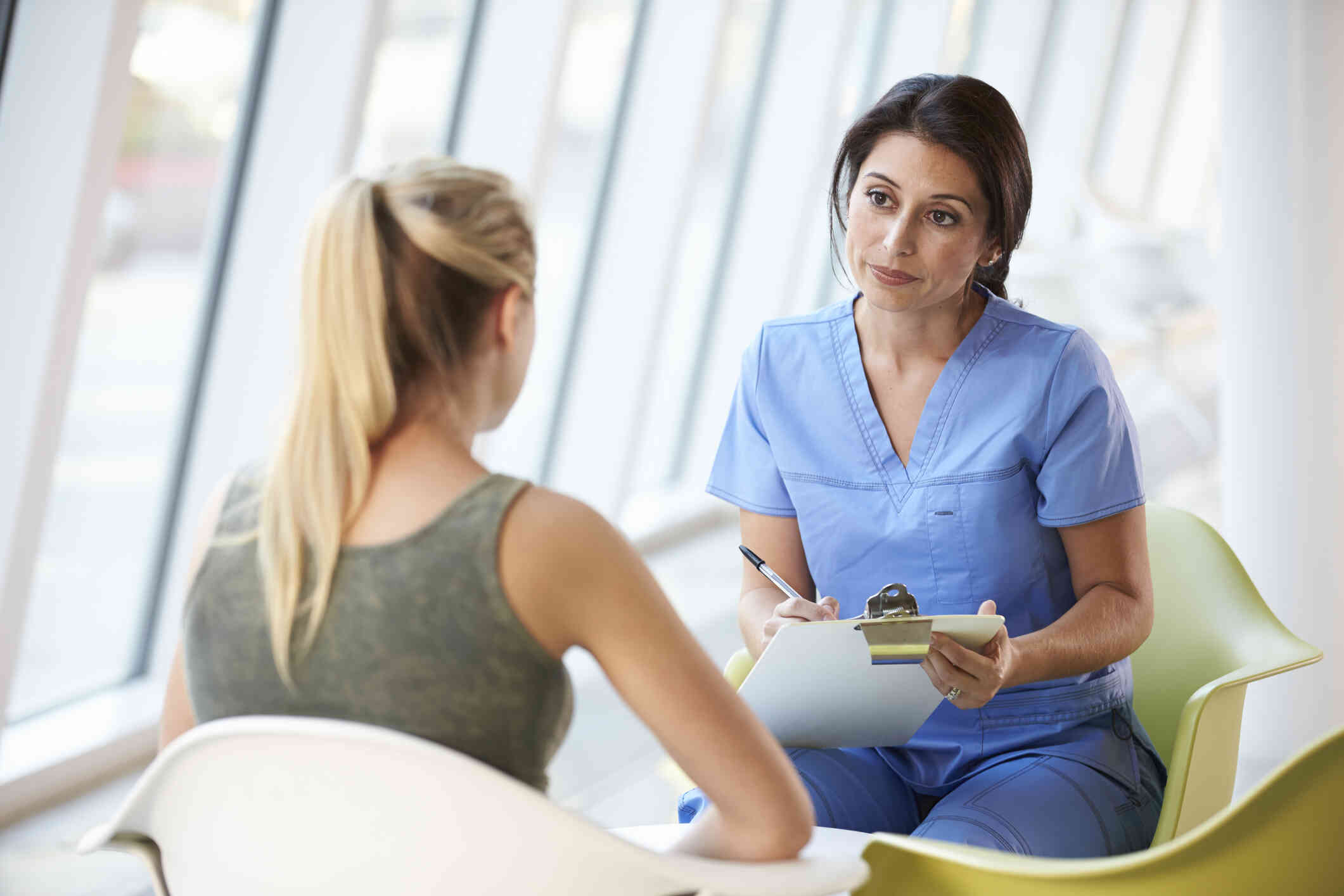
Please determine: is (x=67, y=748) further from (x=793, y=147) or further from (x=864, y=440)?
(x=793, y=147)

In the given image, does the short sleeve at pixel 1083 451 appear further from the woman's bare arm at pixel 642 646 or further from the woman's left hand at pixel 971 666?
the woman's bare arm at pixel 642 646

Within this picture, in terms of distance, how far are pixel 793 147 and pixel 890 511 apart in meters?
3.79

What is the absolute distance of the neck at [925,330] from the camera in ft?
5.50

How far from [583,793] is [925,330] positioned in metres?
1.58

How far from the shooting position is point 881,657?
4.26ft

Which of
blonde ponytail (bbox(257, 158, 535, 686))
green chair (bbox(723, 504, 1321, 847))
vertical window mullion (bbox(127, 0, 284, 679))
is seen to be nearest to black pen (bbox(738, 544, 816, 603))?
green chair (bbox(723, 504, 1321, 847))

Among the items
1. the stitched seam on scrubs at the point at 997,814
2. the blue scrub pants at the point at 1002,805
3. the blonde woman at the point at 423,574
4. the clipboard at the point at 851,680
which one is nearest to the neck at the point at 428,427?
the blonde woman at the point at 423,574

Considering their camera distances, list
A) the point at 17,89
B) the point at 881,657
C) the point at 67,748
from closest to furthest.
→ the point at 881,657, the point at 17,89, the point at 67,748

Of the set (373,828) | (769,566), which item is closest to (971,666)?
(769,566)

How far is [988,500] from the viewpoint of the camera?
5.15 ft

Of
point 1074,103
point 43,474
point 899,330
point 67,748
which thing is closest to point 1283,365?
point 899,330

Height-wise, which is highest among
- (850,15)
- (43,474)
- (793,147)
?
(850,15)

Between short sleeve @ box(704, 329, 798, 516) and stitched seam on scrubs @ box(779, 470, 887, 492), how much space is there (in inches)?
1.4

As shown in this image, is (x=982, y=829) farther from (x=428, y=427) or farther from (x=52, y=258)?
(x=52, y=258)
